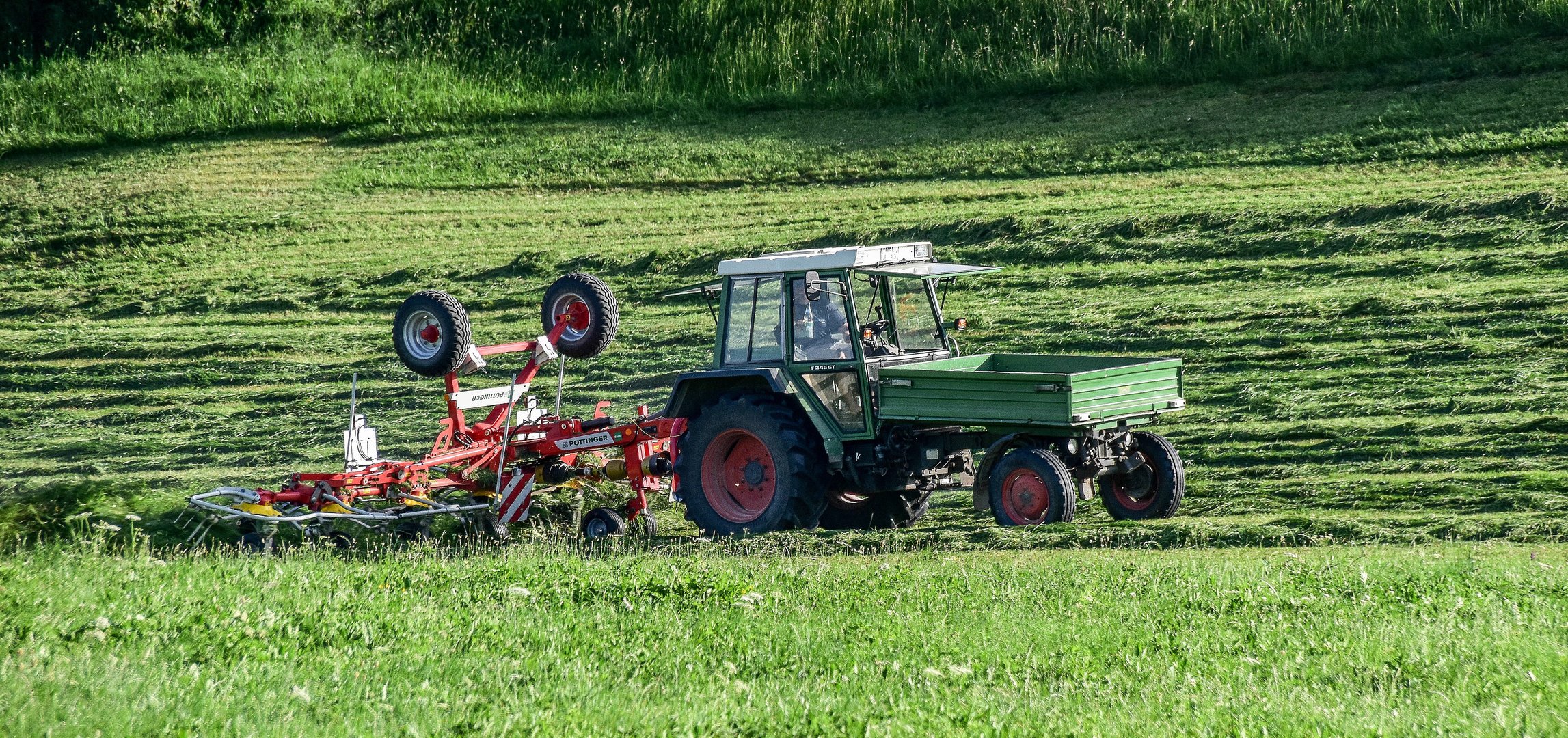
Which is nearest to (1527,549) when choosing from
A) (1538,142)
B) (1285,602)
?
(1285,602)

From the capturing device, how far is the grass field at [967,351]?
5.82 m

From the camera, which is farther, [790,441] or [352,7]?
[352,7]

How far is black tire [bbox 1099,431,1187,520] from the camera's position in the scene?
34.8ft

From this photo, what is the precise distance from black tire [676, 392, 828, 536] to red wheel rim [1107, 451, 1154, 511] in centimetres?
202

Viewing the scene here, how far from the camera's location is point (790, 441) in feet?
35.7

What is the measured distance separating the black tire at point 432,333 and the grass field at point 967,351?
1440mm

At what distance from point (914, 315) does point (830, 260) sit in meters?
0.89

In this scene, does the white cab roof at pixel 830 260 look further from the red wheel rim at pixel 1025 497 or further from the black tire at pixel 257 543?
the black tire at pixel 257 543

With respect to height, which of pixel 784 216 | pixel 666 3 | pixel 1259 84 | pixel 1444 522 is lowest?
pixel 1444 522

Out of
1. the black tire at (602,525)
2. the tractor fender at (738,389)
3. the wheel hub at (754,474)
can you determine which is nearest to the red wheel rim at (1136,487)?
the tractor fender at (738,389)

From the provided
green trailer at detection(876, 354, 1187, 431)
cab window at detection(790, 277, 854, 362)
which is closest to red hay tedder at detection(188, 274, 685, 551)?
cab window at detection(790, 277, 854, 362)

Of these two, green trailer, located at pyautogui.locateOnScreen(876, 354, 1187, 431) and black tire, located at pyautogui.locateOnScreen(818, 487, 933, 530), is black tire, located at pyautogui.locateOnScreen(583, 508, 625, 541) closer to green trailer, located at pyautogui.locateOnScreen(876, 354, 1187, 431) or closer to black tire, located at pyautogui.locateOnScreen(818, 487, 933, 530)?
black tire, located at pyautogui.locateOnScreen(818, 487, 933, 530)

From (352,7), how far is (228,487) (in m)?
22.0

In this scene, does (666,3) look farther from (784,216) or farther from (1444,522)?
(1444,522)
